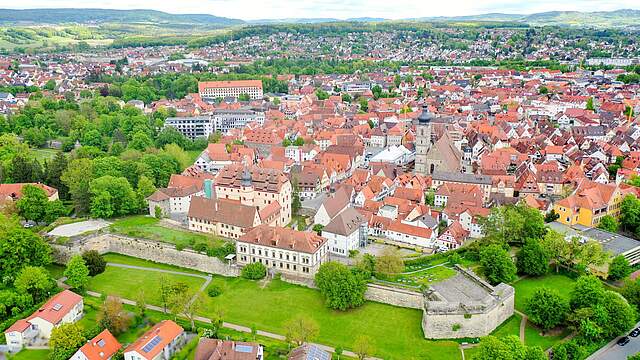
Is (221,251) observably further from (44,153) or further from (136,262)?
(44,153)

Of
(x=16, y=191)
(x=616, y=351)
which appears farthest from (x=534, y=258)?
(x=16, y=191)

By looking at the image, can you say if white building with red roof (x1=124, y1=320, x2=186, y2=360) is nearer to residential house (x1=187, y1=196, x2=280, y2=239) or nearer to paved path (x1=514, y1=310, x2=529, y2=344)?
residential house (x1=187, y1=196, x2=280, y2=239)

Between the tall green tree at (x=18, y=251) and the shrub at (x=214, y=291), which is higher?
the tall green tree at (x=18, y=251)

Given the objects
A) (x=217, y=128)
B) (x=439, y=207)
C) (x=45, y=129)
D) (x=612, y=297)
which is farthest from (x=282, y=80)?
(x=612, y=297)

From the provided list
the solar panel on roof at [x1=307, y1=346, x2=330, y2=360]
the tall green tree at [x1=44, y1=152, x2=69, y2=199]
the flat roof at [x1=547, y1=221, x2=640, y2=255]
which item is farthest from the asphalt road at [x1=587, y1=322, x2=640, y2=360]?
the tall green tree at [x1=44, y1=152, x2=69, y2=199]

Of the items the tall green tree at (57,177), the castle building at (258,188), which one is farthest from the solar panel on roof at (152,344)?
the tall green tree at (57,177)

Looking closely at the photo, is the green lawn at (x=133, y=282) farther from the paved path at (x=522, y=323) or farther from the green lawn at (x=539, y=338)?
the green lawn at (x=539, y=338)
